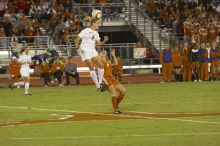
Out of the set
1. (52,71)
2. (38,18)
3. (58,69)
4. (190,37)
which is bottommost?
(52,71)

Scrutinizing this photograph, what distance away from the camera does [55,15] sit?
1576 inches

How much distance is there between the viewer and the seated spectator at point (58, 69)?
33219mm

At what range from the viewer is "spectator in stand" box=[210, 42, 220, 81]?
112 feet

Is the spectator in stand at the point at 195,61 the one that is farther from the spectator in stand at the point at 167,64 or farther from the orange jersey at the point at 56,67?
the orange jersey at the point at 56,67

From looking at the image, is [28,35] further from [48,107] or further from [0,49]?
[48,107]

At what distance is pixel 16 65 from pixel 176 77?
758cm

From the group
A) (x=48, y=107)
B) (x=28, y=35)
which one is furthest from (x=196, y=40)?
(x=48, y=107)

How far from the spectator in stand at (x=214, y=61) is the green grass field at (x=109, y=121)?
7148mm

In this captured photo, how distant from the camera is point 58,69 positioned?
3319 centimetres

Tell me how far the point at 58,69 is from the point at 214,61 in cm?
739

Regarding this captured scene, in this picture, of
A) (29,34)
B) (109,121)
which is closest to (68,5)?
(29,34)

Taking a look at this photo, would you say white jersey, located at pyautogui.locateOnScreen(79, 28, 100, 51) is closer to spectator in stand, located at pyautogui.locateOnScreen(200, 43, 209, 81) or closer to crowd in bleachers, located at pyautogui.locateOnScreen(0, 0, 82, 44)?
spectator in stand, located at pyautogui.locateOnScreen(200, 43, 209, 81)

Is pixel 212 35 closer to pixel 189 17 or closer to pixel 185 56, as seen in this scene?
pixel 189 17

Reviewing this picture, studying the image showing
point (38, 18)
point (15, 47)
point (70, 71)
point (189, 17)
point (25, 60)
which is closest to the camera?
point (25, 60)
